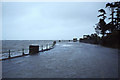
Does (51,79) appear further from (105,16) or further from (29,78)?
(105,16)

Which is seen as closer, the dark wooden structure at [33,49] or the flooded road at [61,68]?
the flooded road at [61,68]

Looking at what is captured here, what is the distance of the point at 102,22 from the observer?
1309 inches

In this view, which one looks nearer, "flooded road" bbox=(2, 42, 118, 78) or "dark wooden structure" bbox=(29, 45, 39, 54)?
"flooded road" bbox=(2, 42, 118, 78)

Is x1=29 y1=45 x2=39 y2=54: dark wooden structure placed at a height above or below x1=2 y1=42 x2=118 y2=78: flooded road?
above

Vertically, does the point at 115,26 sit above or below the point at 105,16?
below

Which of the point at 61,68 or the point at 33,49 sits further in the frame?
the point at 33,49

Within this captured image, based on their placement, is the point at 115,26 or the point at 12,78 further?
the point at 115,26

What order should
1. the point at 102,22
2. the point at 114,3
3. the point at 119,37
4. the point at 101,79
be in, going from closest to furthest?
the point at 101,79
the point at 119,37
the point at 114,3
the point at 102,22

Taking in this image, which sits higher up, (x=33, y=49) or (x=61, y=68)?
(x=33, y=49)

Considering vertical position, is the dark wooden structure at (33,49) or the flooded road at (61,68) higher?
the dark wooden structure at (33,49)

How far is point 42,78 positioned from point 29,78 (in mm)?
641

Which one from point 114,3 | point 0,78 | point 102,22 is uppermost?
point 114,3

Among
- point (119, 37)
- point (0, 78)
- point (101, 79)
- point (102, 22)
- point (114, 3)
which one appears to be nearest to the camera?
point (101, 79)

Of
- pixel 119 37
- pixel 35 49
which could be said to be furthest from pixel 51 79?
pixel 119 37
